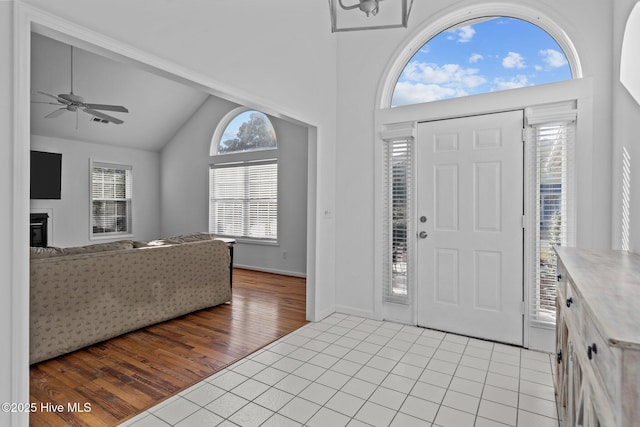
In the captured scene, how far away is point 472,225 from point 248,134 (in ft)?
15.1

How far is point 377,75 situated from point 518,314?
8.94ft

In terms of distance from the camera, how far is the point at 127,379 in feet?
7.88

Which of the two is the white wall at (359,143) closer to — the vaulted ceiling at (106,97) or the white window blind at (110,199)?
the vaulted ceiling at (106,97)

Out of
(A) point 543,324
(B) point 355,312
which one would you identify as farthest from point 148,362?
(A) point 543,324

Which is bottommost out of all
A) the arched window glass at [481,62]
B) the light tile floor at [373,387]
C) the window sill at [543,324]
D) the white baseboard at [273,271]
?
the light tile floor at [373,387]

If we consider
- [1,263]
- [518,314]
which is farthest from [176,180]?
[518,314]

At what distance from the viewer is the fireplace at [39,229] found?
5.72m

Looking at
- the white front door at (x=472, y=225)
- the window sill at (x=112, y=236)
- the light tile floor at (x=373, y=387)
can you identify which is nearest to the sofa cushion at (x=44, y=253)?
the light tile floor at (x=373, y=387)

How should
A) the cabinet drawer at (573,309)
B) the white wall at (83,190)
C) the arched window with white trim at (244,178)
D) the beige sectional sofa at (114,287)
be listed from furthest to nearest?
1. the arched window with white trim at (244,178)
2. the white wall at (83,190)
3. the beige sectional sofa at (114,287)
4. the cabinet drawer at (573,309)

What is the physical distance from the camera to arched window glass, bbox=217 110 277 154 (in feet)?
20.5

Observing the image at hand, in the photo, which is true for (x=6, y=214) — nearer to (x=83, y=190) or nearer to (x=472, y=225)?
(x=472, y=225)

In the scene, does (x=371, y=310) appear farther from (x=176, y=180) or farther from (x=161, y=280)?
(x=176, y=180)

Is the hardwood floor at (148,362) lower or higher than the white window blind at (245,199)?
lower

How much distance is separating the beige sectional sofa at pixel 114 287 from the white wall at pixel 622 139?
3730 millimetres
